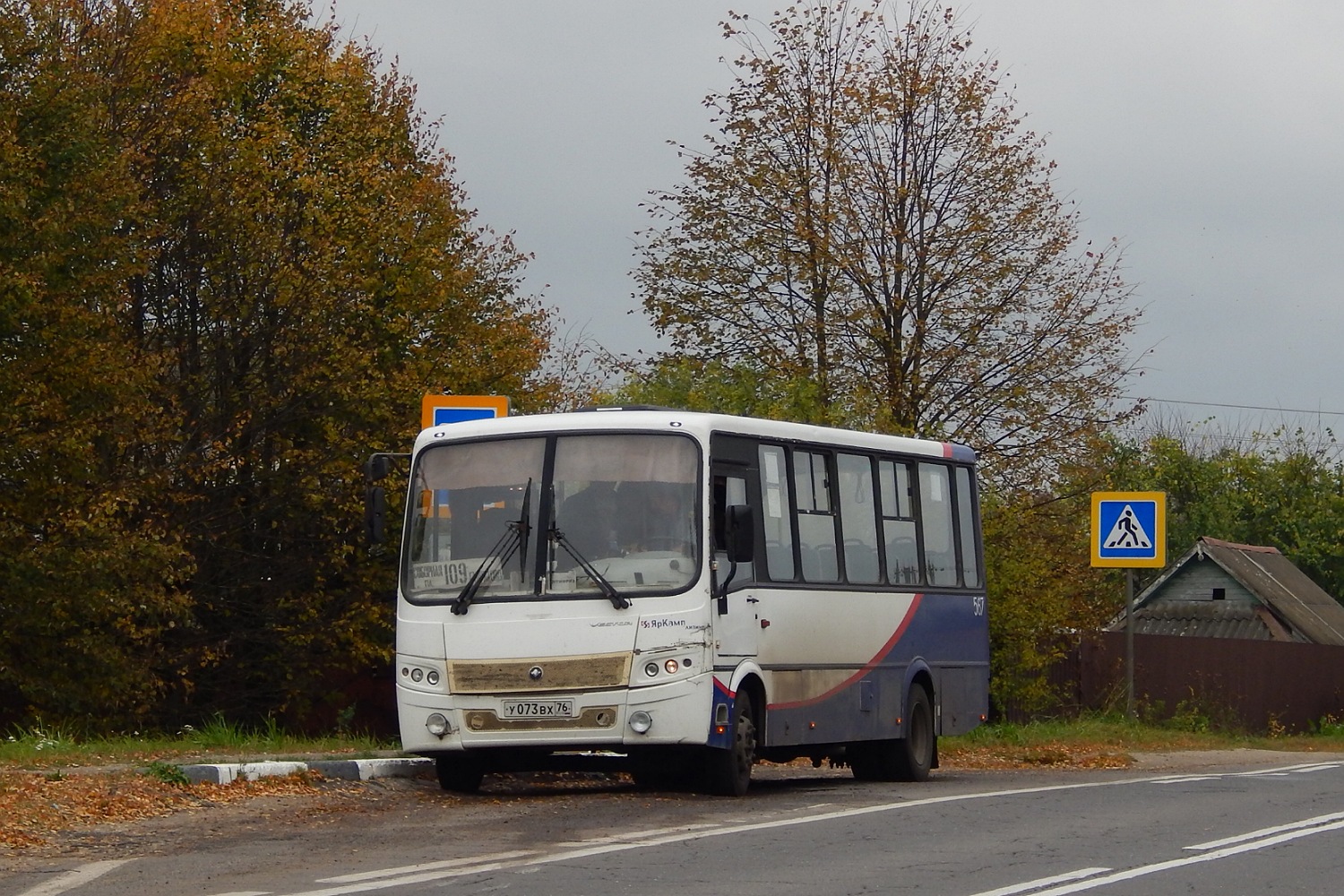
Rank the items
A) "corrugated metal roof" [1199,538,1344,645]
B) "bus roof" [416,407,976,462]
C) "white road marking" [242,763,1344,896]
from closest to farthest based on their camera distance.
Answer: "white road marking" [242,763,1344,896] < "bus roof" [416,407,976,462] < "corrugated metal roof" [1199,538,1344,645]

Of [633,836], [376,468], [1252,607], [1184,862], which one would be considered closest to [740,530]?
[376,468]

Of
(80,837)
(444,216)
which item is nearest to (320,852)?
(80,837)

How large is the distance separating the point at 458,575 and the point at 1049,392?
687 inches

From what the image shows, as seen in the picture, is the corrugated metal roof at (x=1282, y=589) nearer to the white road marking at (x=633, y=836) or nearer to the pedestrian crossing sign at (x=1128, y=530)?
the pedestrian crossing sign at (x=1128, y=530)

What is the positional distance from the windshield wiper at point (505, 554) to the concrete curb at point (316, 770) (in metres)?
1.54

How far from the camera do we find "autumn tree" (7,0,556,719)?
29.7m

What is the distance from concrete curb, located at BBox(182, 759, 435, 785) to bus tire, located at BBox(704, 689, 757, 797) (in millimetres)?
2451

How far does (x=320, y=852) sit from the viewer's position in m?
10.3

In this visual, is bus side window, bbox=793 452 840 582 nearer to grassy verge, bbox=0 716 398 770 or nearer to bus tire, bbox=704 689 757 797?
bus tire, bbox=704 689 757 797

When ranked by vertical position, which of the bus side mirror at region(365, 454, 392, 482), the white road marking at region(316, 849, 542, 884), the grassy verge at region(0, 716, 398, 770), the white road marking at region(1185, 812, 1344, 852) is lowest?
the white road marking at region(1185, 812, 1344, 852)

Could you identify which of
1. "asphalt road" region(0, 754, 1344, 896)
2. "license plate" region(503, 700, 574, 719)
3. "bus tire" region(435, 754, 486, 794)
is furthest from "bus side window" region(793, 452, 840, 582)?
"bus tire" region(435, 754, 486, 794)

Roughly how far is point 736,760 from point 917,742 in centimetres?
375

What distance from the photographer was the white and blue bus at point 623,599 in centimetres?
1366

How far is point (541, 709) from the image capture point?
44.8 ft
